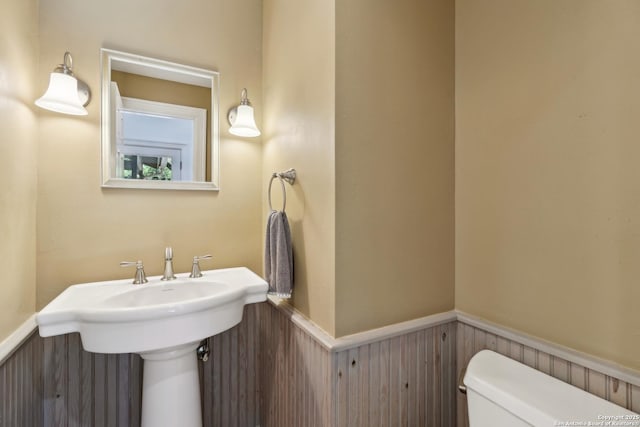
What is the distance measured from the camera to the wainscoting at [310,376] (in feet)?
3.03

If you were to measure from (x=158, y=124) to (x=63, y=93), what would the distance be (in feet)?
1.11

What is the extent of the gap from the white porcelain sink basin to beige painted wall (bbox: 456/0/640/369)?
90 centimetres

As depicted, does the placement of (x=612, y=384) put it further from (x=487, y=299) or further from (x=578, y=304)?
(x=487, y=299)

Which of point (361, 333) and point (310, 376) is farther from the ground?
point (361, 333)

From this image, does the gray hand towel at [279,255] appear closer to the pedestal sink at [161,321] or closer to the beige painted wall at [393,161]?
the pedestal sink at [161,321]

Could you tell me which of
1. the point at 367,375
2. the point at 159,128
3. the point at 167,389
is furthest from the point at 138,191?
the point at 367,375

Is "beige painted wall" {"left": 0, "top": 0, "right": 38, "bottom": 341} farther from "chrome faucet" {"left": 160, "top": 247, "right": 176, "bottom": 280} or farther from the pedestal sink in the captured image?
"chrome faucet" {"left": 160, "top": 247, "right": 176, "bottom": 280}

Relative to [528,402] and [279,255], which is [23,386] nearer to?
[279,255]

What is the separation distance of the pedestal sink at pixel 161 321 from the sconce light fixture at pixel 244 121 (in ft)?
2.22

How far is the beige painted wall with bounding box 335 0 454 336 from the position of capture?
96 centimetres

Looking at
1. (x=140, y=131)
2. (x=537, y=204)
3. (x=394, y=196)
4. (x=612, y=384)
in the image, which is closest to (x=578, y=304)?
(x=612, y=384)

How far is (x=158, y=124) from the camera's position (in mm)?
1356

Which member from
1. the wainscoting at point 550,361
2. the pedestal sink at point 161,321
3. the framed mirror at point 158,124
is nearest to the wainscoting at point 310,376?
the wainscoting at point 550,361

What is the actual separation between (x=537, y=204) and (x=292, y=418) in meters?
1.20
